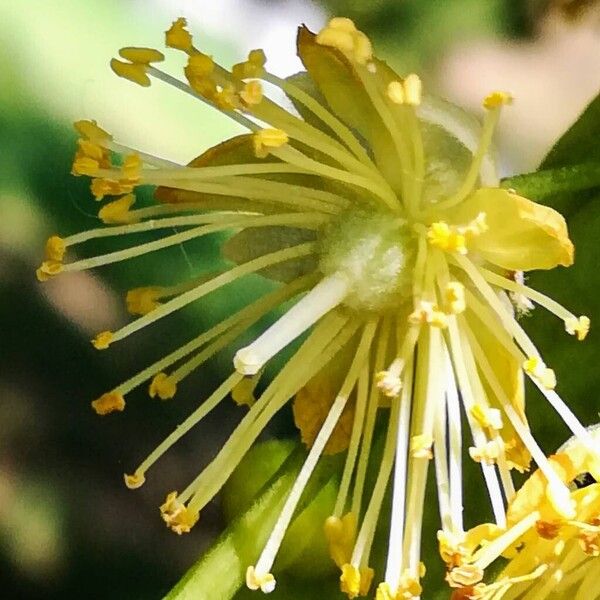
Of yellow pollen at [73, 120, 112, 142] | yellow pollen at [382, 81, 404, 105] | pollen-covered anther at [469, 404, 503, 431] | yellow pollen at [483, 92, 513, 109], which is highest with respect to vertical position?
yellow pollen at [483, 92, 513, 109]

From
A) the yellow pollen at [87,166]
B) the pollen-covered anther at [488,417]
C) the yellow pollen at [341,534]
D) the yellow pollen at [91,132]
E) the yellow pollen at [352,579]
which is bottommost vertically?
the yellow pollen at [352,579]

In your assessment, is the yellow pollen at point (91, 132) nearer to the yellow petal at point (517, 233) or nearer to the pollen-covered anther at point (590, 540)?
the yellow petal at point (517, 233)

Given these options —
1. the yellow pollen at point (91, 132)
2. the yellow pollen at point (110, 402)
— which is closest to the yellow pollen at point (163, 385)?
the yellow pollen at point (110, 402)

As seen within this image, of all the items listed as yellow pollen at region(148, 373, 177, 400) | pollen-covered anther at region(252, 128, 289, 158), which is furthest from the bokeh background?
pollen-covered anther at region(252, 128, 289, 158)

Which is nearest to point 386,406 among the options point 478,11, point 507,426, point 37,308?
point 507,426

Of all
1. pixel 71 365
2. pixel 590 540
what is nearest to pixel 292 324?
pixel 590 540

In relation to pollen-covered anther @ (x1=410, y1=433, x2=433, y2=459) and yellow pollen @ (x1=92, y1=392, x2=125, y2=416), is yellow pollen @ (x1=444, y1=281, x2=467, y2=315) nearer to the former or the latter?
pollen-covered anther @ (x1=410, y1=433, x2=433, y2=459)
